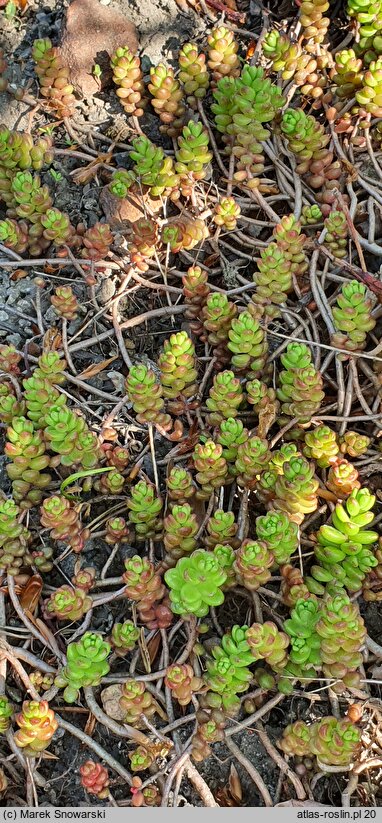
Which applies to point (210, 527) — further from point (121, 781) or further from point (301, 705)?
point (121, 781)

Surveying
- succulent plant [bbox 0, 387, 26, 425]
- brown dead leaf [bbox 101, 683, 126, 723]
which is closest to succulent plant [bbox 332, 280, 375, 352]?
succulent plant [bbox 0, 387, 26, 425]

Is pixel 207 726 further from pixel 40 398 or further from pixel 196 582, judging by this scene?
pixel 40 398

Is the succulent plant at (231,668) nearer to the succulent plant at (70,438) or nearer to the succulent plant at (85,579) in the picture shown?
the succulent plant at (85,579)

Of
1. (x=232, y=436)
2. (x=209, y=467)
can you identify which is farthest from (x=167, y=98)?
(x=209, y=467)

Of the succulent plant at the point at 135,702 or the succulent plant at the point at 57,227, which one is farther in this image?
the succulent plant at the point at 57,227

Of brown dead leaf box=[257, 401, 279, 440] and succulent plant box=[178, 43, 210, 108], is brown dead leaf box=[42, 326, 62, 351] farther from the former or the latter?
succulent plant box=[178, 43, 210, 108]

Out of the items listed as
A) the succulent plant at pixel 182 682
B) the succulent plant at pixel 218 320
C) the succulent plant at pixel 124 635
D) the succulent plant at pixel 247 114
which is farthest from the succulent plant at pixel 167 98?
the succulent plant at pixel 182 682
